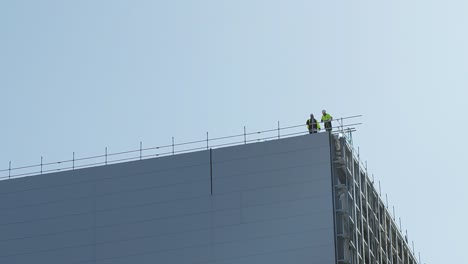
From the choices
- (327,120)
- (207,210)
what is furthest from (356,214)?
(207,210)

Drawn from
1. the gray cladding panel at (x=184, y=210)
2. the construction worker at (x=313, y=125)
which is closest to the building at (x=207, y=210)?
the gray cladding panel at (x=184, y=210)

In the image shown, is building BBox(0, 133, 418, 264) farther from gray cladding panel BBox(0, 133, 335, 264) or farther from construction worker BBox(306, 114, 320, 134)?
construction worker BBox(306, 114, 320, 134)

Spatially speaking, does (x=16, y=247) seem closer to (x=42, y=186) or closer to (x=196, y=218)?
(x=42, y=186)

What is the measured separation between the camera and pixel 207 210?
281 ft

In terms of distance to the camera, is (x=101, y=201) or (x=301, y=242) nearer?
(x=301, y=242)

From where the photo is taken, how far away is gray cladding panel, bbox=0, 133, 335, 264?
271ft

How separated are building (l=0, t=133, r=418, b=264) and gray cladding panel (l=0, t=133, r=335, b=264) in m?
0.07

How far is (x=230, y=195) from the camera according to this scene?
85.4m

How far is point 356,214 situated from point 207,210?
10.4 meters

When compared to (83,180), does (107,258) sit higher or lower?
lower

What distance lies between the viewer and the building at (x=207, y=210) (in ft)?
270

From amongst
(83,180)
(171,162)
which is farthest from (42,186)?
(171,162)

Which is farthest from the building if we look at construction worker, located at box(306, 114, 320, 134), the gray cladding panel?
construction worker, located at box(306, 114, 320, 134)

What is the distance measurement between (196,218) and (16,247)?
1418 centimetres
